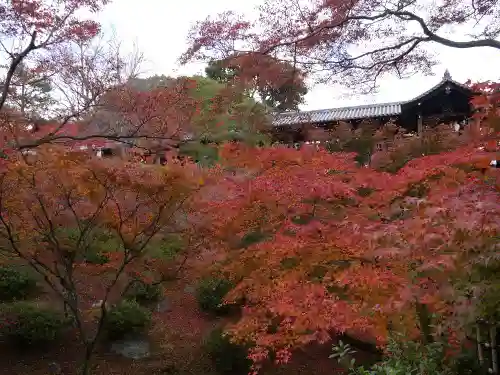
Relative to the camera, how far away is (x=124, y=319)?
28.1 feet

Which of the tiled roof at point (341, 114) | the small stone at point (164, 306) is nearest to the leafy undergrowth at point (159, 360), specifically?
the small stone at point (164, 306)

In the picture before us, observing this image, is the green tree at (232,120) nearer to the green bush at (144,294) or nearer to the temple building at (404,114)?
the temple building at (404,114)

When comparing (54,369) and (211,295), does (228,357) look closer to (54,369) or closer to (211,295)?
(211,295)

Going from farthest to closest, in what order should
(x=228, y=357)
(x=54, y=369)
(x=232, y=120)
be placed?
(x=232, y=120) → (x=54, y=369) → (x=228, y=357)

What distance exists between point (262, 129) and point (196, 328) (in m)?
6.09

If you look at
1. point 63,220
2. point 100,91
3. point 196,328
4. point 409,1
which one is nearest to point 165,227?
point 63,220

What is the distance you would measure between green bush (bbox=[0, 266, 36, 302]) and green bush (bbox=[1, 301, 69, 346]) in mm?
769

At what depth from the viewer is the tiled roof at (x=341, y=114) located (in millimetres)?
15766

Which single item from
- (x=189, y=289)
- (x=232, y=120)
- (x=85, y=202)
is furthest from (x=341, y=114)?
(x=85, y=202)

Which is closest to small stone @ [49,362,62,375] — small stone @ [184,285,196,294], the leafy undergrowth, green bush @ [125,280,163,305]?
the leafy undergrowth

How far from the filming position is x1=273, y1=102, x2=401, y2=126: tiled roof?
1577cm

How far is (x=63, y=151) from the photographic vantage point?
4.94 meters

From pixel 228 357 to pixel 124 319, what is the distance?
2286mm

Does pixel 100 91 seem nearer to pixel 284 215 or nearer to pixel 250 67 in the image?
pixel 250 67
